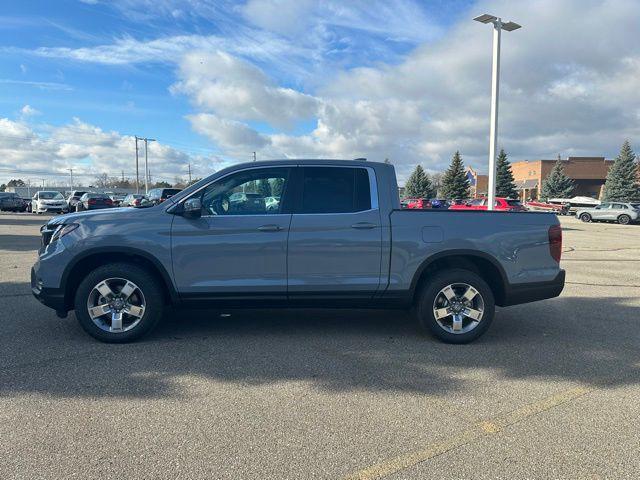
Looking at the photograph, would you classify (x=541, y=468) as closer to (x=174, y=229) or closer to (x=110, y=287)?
(x=174, y=229)

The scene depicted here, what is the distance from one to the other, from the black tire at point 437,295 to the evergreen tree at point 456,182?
6548 cm

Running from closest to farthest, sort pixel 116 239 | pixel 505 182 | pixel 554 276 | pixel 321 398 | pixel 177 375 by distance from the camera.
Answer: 1. pixel 321 398
2. pixel 177 375
3. pixel 116 239
4. pixel 554 276
5. pixel 505 182

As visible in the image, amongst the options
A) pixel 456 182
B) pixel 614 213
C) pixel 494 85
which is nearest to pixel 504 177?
pixel 456 182

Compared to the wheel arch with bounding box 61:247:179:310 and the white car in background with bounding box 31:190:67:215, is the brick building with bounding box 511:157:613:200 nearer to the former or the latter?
the white car in background with bounding box 31:190:67:215

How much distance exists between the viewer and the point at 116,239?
187 inches

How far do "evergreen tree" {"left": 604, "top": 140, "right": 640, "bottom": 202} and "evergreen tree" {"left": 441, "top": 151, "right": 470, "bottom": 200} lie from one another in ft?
59.7

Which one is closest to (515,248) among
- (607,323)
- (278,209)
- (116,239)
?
(607,323)

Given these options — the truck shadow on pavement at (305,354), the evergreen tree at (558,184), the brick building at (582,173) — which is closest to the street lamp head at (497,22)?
the truck shadow on pavement at (305,354)

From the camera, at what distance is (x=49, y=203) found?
3381 centimetres

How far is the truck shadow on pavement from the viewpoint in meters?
4.01

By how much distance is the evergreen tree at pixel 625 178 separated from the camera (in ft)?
186

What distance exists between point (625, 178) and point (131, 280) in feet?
214

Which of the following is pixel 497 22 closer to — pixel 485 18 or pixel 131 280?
pixel 485 18

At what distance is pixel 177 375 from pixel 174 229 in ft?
4.81
